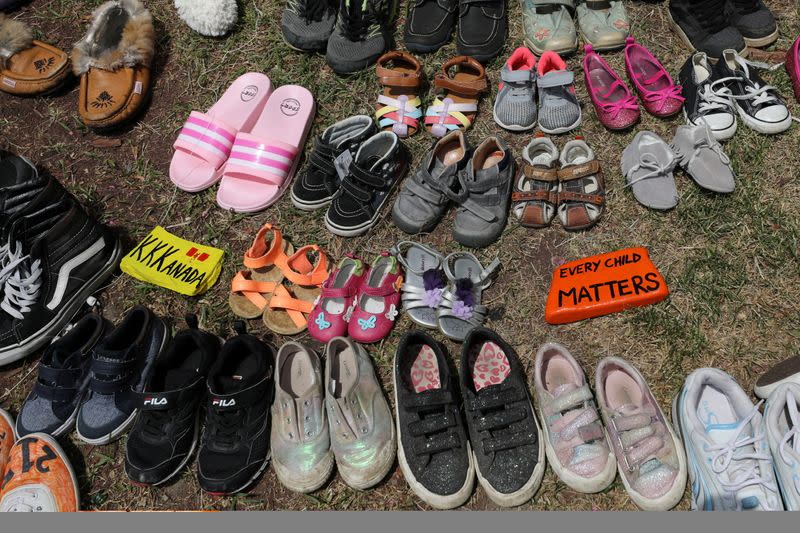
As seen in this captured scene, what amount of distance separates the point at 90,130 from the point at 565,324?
3.72 meters

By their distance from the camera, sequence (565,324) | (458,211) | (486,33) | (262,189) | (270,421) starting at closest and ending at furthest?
(270,421) < (565,324) < (458,211) < (262,189) < (486,33)

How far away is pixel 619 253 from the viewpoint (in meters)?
3.37

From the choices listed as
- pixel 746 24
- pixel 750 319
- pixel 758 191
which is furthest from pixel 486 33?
pixel 750 319

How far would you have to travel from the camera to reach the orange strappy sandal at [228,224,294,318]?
11.3ft

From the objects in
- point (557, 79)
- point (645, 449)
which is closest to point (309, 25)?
point (557, 79)

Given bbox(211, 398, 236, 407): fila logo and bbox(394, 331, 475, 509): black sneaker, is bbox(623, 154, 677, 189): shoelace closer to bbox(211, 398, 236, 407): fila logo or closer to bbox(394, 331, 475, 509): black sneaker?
bbox(394, 331, 475, 509): black sneaker

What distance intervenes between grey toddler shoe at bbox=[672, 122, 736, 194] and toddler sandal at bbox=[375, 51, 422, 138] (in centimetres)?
169

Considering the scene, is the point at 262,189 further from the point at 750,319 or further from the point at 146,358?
the point at 750,319

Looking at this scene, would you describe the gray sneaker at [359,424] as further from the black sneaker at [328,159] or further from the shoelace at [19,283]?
the shoelace at [19,283]

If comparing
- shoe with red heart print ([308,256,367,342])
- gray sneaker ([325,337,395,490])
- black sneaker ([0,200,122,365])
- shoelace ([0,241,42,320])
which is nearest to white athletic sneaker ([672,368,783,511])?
gray sneaker ([325,337,395,490])

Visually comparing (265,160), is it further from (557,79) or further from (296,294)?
(557,79)

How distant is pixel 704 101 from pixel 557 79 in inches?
37.5

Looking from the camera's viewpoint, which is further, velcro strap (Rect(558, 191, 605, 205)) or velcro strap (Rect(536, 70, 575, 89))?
velcro strap (Rect(536, 70, 575, 89))

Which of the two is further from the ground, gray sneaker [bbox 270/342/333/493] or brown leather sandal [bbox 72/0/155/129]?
brown leather sandal [bbox 72/0/155/129]
